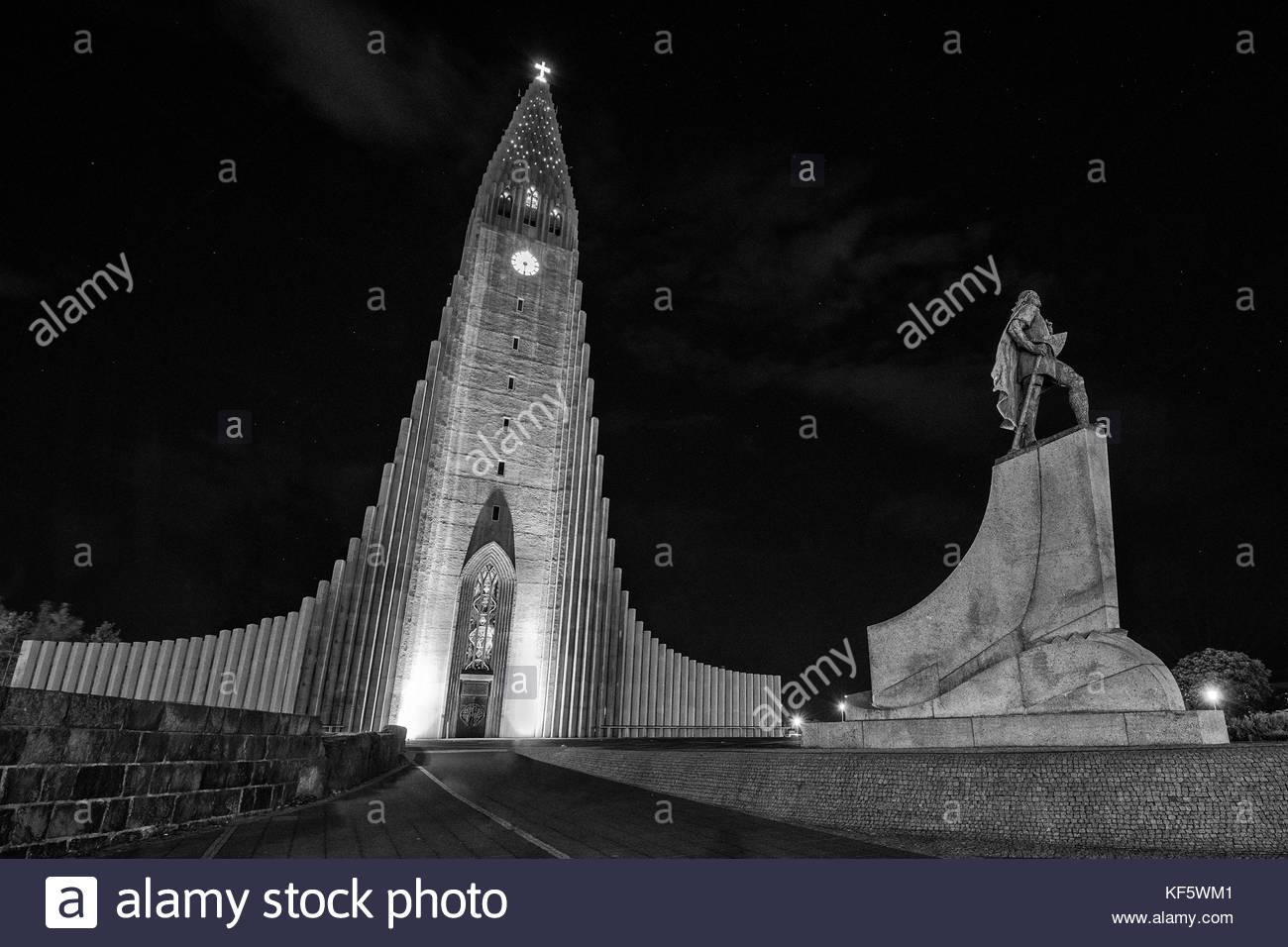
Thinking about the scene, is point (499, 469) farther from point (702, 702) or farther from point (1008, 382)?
point (1008, 382)

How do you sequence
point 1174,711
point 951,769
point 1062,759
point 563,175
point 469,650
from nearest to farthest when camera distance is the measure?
point 1062,759
point 951,769
point 1174,711
point 469,650
point 563,175

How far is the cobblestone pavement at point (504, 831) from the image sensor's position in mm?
5055

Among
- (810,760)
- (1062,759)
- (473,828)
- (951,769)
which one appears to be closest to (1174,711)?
(1062,759)

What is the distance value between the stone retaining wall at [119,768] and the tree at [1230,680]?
2922cm

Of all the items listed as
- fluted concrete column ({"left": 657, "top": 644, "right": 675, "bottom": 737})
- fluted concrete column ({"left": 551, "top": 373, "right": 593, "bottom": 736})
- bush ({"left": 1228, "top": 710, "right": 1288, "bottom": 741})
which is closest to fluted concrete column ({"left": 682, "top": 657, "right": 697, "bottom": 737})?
fluted concrete column ({"left": 657, "top": 644, "right": 675, "bottom": 737})

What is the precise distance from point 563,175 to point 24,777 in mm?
32708

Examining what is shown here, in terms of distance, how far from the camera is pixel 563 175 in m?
32.6

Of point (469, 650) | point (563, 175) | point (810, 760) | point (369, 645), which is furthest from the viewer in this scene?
point (563, 175)

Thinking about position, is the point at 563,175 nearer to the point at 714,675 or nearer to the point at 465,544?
the point at 465,544

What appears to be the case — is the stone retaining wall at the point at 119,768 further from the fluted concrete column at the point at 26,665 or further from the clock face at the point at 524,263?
the clock face at the point at 524,263

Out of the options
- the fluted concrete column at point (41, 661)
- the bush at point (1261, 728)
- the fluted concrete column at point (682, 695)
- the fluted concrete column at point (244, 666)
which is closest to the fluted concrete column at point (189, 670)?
the fluted concrete column at point (244, 666)

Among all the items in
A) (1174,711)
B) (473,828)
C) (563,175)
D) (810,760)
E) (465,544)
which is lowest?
(473,828)

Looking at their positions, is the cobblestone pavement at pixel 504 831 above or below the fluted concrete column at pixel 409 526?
below

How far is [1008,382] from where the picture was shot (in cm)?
1003
